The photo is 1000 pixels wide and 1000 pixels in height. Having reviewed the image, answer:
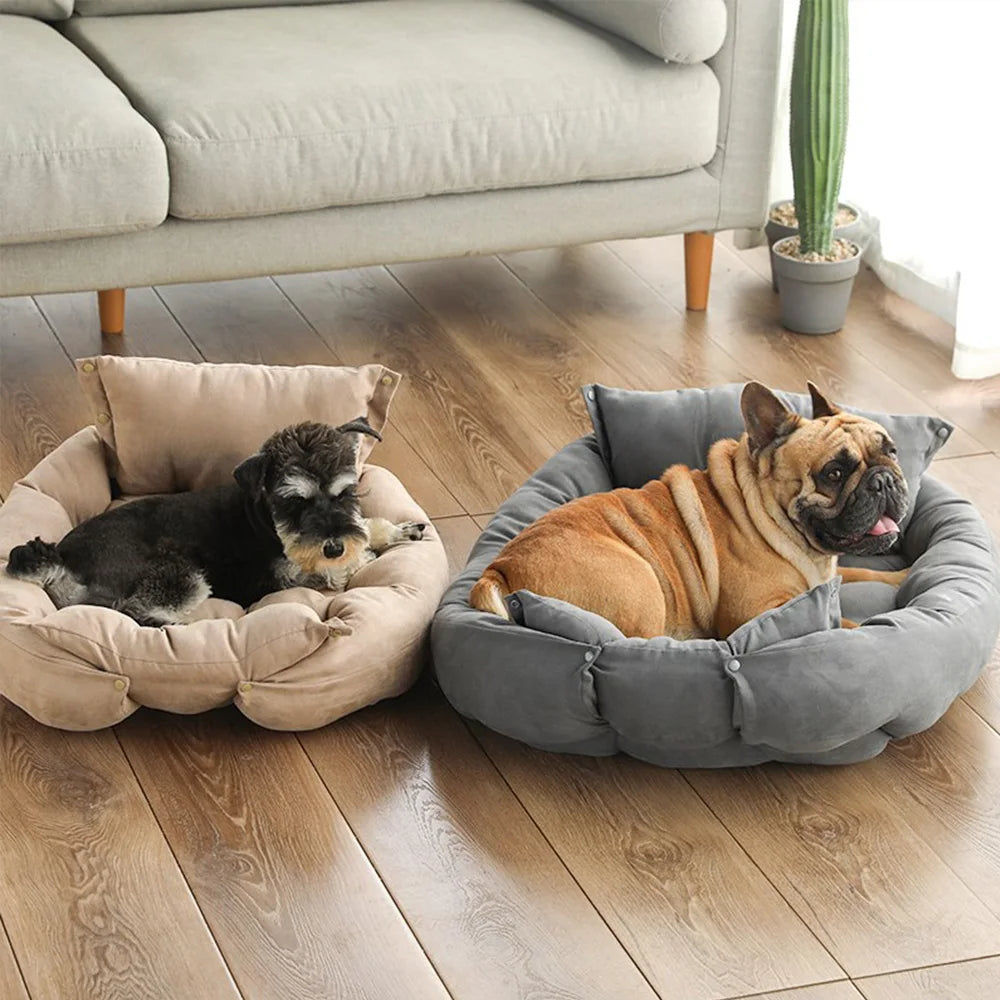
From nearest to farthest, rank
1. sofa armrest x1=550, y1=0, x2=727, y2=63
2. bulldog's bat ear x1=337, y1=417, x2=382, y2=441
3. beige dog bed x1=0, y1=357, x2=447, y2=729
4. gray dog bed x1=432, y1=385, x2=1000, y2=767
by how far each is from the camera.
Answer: gray dog bed x1=432, y1=385, x2=1000, y2=767 → beige dog bed x1=0, y1=357, x2=447, y2=729 → bulldog's bat ear x1=337, y1=417, x2=382, y2=441 → sofa armrest x1=550, y1=0, x2=727, y2=63

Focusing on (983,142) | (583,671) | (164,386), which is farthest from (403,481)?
(983,142)

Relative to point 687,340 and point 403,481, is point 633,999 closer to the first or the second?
point 403,481

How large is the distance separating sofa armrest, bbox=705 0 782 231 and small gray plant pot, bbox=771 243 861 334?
0.14 m

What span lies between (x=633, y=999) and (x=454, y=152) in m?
2.02

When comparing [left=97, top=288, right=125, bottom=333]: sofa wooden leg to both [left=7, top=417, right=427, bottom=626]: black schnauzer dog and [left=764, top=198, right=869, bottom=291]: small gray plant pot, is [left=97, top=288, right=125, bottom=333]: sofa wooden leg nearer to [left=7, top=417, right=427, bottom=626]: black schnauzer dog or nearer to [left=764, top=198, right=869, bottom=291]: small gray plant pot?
[left=7, top=417, right=427, bottom=626]: black schnauzer dog

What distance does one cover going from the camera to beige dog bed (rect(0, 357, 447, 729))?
94.7 inches

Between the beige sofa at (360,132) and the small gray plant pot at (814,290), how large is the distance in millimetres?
191

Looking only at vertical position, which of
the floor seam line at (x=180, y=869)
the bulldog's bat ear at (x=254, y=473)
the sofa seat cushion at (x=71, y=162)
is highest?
the sofa seat cushion at (x=71, y=162)

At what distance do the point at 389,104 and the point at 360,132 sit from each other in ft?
0.31

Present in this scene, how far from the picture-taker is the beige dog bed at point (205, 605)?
2404mm

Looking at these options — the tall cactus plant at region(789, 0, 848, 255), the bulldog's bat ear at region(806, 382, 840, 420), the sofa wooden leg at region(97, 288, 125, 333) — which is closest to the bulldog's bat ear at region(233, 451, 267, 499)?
the bulldog's bat ear at region(806, 382, 840, 420)

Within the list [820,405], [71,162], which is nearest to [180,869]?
[820,405]

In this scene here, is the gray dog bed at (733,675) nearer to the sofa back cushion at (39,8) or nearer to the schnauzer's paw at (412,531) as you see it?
the schnauzer's paw at (412,531)

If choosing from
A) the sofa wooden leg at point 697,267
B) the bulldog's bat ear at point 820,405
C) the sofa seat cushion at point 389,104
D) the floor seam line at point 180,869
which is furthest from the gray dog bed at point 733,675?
the sofa wooden leg at point 697,267
